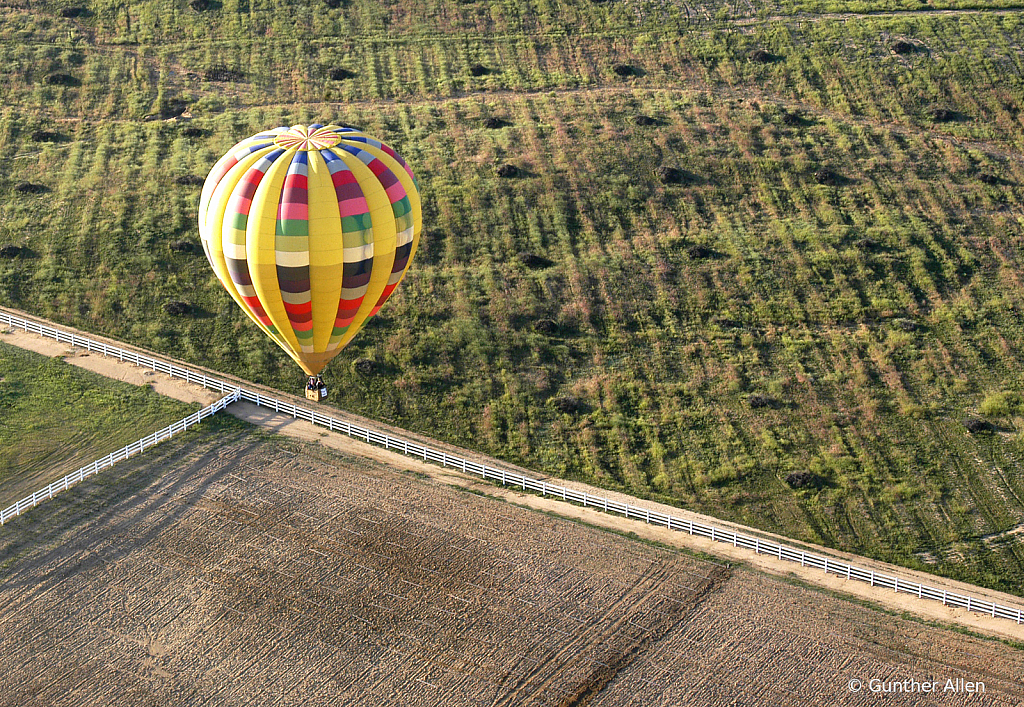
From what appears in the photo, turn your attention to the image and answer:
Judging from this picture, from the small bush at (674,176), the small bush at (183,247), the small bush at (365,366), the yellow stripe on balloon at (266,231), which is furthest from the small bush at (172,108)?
the yellow stripe on balloon at (266,231)

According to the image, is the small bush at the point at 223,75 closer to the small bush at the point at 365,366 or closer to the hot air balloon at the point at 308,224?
the small bush at the point at 365,366

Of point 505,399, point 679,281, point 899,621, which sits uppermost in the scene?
point 679,281

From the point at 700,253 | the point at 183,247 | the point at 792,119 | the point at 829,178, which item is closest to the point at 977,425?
the point at 700,253

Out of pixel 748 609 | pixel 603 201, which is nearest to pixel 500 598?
pixel 748 609

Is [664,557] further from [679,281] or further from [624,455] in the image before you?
[679,281]

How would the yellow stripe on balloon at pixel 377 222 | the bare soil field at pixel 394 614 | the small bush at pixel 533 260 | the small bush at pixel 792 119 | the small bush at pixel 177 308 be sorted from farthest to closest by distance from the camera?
the small bush at pixel 792 119 < the small bush at pixel 533 260 < the small bush at pixel 177 308 < the yellow stripe on balloon at pixel 377 222 < the bare soil field at pixel 394 614

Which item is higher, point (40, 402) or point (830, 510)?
point (40, 402)

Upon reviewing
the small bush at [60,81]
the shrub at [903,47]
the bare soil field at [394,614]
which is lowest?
the bare soil field at [394,614]
